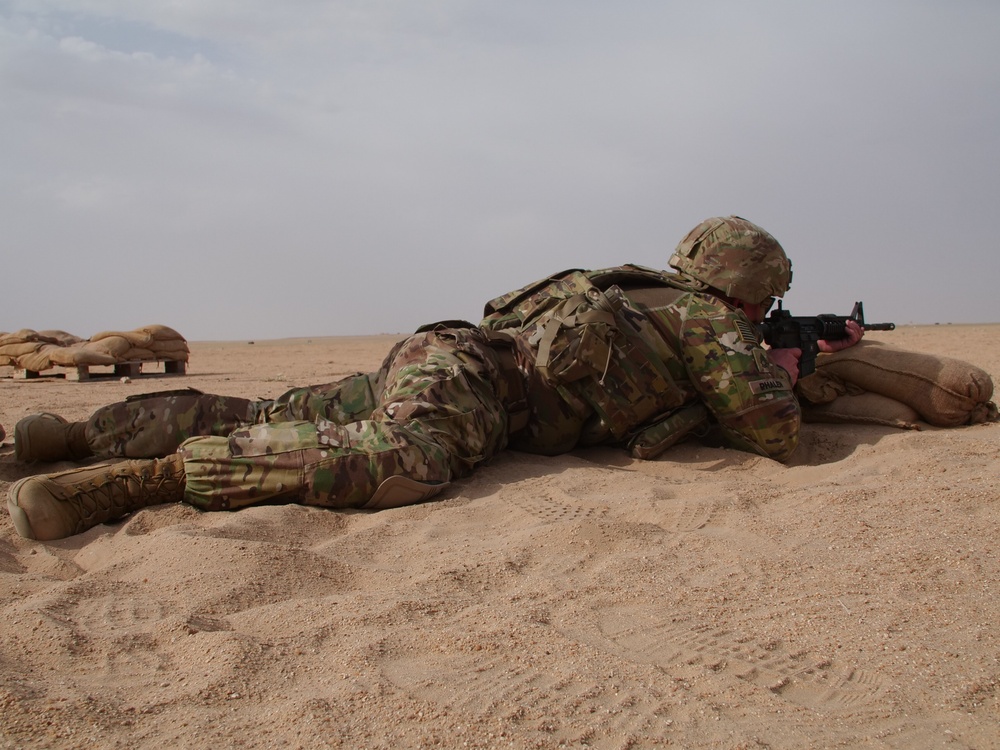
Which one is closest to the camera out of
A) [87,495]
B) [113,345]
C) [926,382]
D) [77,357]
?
[87,495]

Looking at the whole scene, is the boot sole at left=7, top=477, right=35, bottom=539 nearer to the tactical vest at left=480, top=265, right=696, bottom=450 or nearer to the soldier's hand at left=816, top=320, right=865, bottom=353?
the tactical vest at left=480, top=265, right=696, bottom=450

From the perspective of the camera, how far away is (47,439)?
385 cm

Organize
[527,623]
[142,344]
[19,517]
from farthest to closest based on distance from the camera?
1. [142,344]
2. [19,517]
3. [527,623]

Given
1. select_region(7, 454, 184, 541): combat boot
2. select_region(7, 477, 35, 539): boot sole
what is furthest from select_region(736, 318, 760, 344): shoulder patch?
select_region(7, 477, 35, 539): boot sole

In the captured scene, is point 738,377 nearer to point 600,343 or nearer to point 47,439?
point 600,343

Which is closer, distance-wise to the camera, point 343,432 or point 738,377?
point 343,432

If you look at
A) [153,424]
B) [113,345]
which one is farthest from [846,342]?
[113,345]

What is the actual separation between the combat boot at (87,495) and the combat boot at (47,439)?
1.11 metres

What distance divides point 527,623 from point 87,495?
5.61 ft

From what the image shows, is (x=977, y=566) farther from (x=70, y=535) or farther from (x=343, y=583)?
(x=70, y=535)

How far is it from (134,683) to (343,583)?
0.70m

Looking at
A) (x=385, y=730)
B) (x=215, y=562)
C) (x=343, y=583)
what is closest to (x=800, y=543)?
(x=343, y=583)

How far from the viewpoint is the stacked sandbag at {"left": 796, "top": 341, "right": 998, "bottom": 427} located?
4.59 metres

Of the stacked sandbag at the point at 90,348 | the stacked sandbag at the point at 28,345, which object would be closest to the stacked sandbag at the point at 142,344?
the stacked sandbag at the point at 90,348
